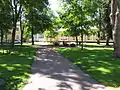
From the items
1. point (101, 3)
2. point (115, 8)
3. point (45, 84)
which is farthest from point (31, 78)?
point (101, 3)

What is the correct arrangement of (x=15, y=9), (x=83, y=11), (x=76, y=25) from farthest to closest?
1. (x=15, y=9)
2. (x=76, y=25)
3. (x=83, y=11)

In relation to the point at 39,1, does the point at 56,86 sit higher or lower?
lower

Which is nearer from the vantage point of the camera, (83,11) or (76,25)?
(83,11)

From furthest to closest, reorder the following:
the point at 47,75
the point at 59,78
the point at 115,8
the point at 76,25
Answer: the point at 76,25 < the point at 115,8 < the point at 47,75 < the point at 59,78

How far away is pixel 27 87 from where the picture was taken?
987 centimetres

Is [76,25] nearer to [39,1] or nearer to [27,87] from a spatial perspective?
[39,1]

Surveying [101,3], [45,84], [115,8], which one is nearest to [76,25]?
[115,8]

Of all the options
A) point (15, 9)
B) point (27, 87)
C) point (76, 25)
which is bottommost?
point (27, 87)

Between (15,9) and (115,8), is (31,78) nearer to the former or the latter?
(115,8)

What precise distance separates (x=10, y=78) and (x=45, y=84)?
2074 millimetres

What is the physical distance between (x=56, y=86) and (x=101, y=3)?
141 feet

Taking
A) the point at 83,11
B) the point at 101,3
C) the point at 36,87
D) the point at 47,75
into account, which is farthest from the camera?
the point at 101,3

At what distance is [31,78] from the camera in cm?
1185

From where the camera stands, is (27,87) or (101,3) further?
(101,3)
